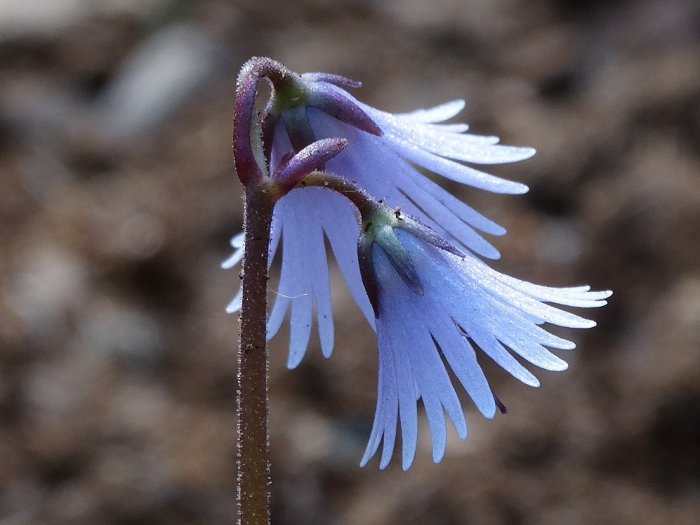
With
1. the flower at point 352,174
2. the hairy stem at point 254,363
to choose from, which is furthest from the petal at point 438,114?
the hairy stem at point 254,363

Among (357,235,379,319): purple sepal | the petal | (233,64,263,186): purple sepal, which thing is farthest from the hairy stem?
the petal

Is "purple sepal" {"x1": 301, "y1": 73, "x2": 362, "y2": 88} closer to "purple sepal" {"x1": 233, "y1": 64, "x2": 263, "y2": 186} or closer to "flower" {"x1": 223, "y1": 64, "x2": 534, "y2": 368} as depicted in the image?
"flower" {"x1": 223, "y1": 64, "x2": 534, "y2": 368}


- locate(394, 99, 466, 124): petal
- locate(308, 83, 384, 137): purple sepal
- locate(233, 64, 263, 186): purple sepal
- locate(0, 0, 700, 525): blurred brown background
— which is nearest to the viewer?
locate(233, 64, 263, 186): purple sepal

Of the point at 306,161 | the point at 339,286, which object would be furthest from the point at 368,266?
the point at 339,286

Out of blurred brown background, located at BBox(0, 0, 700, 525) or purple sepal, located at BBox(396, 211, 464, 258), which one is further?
blurred brown background, located at BBox(0, 0, 700, 525)

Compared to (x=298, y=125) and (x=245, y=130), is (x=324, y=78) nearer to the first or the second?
(x=298, y=125)

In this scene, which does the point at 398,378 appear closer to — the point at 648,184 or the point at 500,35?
the point at 648,184

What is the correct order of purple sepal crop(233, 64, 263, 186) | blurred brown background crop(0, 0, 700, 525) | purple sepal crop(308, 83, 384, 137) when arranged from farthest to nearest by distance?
1. blurred brown background crop(0, 0, 700, 525)
2. purple sepal crop(308, 83, 384, 137)
3. purple sepal crop(233, 64, 263, 186)
